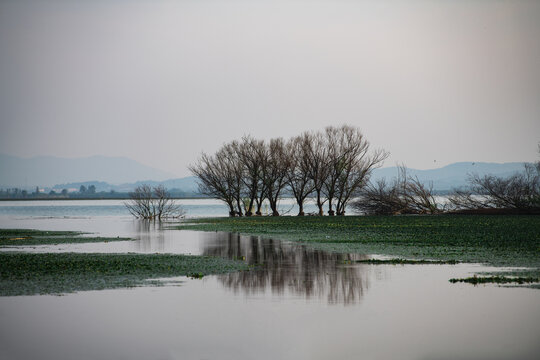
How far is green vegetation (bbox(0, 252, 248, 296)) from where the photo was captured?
15188mm

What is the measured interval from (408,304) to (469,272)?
16.8 feet

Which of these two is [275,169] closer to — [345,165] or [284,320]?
[345,165]

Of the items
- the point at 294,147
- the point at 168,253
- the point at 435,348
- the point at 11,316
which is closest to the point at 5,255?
the point at 168,253

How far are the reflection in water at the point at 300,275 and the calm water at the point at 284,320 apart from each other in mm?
50

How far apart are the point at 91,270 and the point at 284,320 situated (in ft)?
29.7

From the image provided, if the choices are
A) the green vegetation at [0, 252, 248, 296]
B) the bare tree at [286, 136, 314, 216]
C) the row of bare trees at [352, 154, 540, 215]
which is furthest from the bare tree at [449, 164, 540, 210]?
the green vegetation at [0, 252, 248, 296]

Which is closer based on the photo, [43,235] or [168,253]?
[168,253]

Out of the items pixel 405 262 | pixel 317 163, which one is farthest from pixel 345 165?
pixel 405 262

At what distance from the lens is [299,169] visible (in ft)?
229

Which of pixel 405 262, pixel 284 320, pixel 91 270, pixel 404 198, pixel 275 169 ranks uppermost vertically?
pixel 275 169

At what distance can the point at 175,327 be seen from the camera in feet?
34.4

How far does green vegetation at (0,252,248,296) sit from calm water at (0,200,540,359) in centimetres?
110

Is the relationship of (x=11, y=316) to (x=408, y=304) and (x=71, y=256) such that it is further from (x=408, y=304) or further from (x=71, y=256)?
(x=71, y=256)

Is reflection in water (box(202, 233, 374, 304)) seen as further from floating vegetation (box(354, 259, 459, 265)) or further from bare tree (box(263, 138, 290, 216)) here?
bare tree (box(263, 138, 290, 216))
